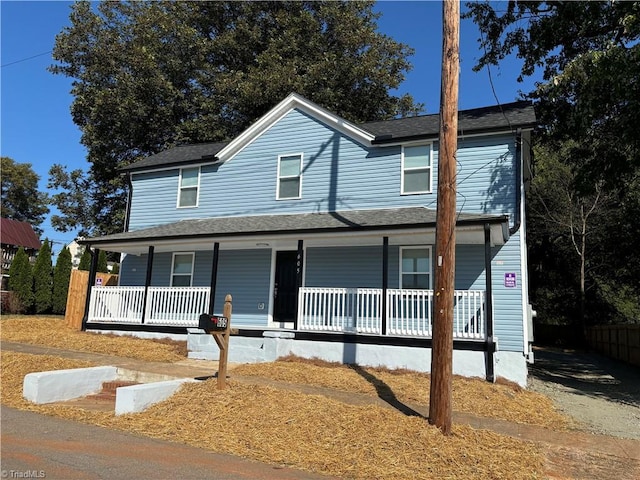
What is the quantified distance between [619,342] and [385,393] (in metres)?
16.0

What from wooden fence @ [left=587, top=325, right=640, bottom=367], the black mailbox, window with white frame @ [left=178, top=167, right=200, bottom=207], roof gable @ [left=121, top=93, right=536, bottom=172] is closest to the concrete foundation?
the black mailbox

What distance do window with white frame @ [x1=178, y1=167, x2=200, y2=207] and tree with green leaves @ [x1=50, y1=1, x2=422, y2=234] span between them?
811cm

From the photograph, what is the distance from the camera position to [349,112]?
83.2 ft

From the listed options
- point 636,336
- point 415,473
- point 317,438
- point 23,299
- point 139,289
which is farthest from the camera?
point 23,299

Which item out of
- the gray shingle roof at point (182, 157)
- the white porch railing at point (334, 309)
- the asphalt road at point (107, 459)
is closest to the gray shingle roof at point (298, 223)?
the white porch railing at point (334, 309)

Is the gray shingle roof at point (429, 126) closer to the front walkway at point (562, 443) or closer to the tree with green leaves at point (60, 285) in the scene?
the front walkway at point (562, 443)

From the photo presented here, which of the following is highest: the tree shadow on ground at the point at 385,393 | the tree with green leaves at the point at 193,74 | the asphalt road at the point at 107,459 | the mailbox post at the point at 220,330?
the tree with green leaves at the point at 193,74

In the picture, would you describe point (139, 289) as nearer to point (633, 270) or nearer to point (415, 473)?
point (415, 473)

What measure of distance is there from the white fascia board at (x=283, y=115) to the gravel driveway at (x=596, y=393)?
8.02 meters

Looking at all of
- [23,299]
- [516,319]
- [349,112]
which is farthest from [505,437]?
[23,299]

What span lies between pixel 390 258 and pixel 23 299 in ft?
66.2

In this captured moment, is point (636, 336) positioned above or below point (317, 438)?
above

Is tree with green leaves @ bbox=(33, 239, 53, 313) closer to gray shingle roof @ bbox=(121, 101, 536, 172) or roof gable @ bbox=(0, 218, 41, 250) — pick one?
gray shingle roof @ bbox=(121, 101, 536, 172)

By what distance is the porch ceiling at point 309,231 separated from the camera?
428 inches
